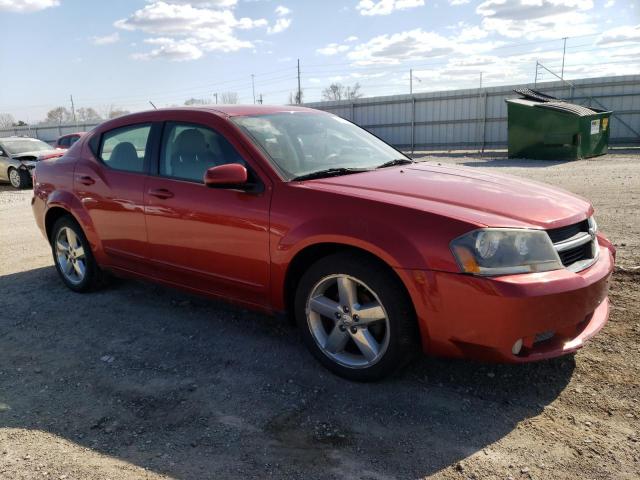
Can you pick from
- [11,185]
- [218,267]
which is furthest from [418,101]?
[218,267]

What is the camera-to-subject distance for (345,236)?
119 inches

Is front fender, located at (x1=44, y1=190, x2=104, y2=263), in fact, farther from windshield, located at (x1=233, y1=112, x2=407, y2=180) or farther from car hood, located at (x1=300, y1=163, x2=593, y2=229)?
car hood, located at (x1=300, y1=163, x2=593, y2=229)

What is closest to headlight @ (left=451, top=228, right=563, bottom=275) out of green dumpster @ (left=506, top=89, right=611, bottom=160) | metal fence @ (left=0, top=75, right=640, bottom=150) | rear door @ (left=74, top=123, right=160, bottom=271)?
rear door @ (left=74, top=123, right=160, bottom=271)

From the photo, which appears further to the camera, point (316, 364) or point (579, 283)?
point (316, 364)

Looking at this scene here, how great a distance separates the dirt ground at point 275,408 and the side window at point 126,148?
129cm

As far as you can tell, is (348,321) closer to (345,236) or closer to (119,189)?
(345,236)

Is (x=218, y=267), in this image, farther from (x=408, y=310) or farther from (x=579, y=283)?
(x=579, y=283)

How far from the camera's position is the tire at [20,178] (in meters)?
14.8

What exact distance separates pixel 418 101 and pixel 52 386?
23.4 meters

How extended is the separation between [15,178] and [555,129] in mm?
15968

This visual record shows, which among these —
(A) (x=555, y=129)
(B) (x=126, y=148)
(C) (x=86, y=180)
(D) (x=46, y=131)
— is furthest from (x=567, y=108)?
(D) (x=46, y=131)

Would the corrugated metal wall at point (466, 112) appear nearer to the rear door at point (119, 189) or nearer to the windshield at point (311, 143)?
the windshield at point (311, 143)

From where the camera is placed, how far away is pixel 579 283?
2.79m

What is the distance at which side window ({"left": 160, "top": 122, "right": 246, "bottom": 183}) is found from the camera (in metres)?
3.77
